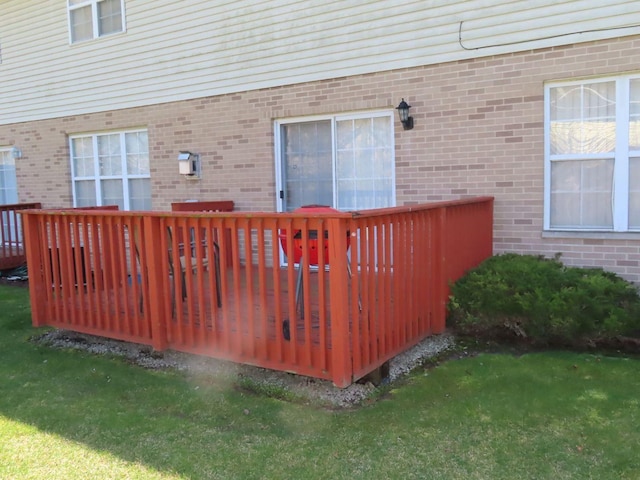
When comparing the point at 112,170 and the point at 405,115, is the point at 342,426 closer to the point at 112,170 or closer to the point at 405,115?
the point at 405,115

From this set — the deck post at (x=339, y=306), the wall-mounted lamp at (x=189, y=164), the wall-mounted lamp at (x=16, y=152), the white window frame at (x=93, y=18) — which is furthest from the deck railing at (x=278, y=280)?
the wall-mounted lamp at (x=16, y=152)

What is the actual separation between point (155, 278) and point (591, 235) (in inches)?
166

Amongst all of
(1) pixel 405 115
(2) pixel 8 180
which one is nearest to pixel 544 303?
(1) pixel 405 115

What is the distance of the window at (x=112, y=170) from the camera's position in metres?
9.34

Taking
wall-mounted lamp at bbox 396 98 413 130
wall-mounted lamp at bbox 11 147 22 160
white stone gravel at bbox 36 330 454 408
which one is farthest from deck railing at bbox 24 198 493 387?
wall-mounted lamp at bbox 11 147 22 160

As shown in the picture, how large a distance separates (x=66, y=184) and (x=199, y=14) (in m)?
4.26

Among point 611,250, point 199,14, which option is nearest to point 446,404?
point 611,250

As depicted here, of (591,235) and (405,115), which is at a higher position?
(405,115)

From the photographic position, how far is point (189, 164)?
8.33 metres

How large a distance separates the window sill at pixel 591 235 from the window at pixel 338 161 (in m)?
1.89

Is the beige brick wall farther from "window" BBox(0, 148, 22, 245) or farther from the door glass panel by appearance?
"window" BBox(0, 148, 22, 245)

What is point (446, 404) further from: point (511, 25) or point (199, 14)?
point (199, 14)

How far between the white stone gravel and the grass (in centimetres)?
16

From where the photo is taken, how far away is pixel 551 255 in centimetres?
580
